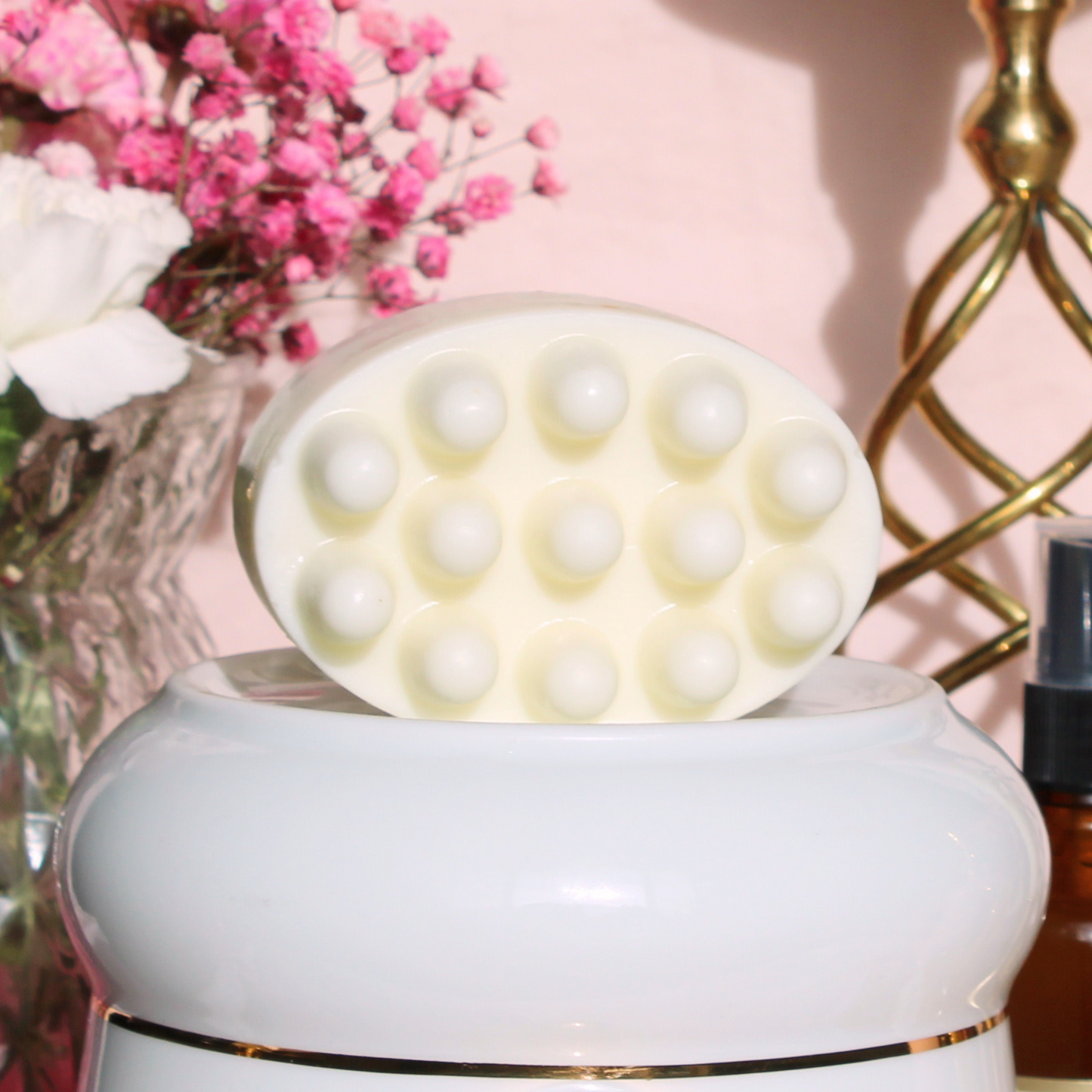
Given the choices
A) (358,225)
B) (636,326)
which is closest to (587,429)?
(636,326)

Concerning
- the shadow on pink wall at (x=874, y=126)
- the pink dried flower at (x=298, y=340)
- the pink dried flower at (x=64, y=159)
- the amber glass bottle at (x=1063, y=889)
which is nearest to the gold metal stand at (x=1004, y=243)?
the shadow on pink wall at (x=874, y=126)

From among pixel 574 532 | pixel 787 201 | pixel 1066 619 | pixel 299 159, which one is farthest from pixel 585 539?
pixel 787 201

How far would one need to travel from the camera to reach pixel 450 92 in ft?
2.03

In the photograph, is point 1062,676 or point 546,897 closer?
point 546,897

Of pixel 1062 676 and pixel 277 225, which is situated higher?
pixel 277 225

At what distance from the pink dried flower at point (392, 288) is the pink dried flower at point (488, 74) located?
10 centimetres

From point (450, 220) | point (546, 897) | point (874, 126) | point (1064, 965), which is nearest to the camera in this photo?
point (546, 897)

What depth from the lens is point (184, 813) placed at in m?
0.27

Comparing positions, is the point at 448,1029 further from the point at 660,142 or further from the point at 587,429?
the point at 660,142

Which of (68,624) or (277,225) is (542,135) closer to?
(277,225)

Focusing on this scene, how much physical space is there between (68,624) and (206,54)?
0.24 meters

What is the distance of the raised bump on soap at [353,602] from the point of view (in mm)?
301

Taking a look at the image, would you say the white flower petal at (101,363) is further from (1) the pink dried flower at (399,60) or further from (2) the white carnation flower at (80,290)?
(1) the pink dried flower at (399,60)

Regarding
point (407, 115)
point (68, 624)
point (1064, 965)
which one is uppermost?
point (407, 115)
